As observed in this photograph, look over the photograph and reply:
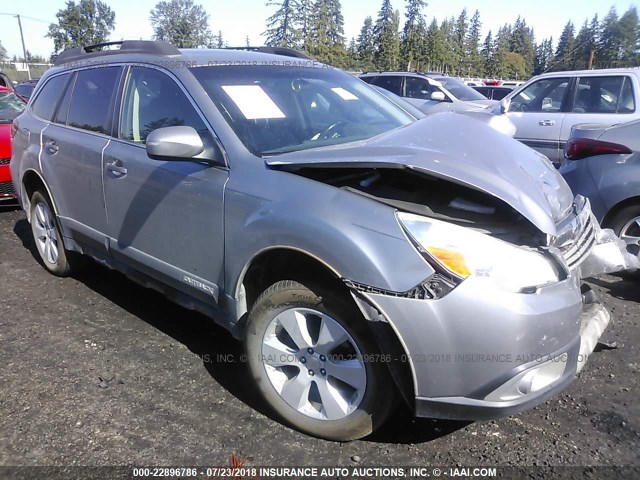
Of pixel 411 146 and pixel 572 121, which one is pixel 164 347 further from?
pixel 572 121

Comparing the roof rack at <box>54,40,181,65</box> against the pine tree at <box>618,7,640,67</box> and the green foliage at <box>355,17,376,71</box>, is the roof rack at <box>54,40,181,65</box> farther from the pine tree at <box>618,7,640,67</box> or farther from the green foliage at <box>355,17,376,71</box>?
the green foliage at <box>355,17,376,71</box>

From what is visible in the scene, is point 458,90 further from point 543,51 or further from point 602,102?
point 543,51

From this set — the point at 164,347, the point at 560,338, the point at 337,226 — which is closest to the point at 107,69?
the point at 164,347

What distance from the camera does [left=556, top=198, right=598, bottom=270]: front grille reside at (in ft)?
7.97

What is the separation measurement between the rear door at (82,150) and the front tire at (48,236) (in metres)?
0.34

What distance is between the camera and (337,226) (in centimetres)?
225

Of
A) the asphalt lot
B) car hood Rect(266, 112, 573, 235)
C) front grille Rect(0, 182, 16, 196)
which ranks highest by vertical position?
car hood Rect(266, 112, 573, 235)

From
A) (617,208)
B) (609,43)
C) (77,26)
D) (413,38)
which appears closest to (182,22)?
(77,26)

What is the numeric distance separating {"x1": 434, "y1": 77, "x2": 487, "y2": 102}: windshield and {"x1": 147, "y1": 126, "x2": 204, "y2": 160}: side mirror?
1068 centimetres

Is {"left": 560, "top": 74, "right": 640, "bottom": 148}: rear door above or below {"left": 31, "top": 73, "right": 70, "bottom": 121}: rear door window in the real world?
below

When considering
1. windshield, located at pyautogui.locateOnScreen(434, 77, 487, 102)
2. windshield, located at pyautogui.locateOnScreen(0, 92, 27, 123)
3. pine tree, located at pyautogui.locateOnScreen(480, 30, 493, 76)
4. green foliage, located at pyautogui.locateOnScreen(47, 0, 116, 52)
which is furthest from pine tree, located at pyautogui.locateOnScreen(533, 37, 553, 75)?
windshield, located at pyautogui.locateOnScreen(0, 92, 27, 123)

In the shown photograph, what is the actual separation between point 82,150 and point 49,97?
43.2 inches

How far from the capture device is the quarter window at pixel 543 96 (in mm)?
7730

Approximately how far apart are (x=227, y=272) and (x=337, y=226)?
765 millimetres
